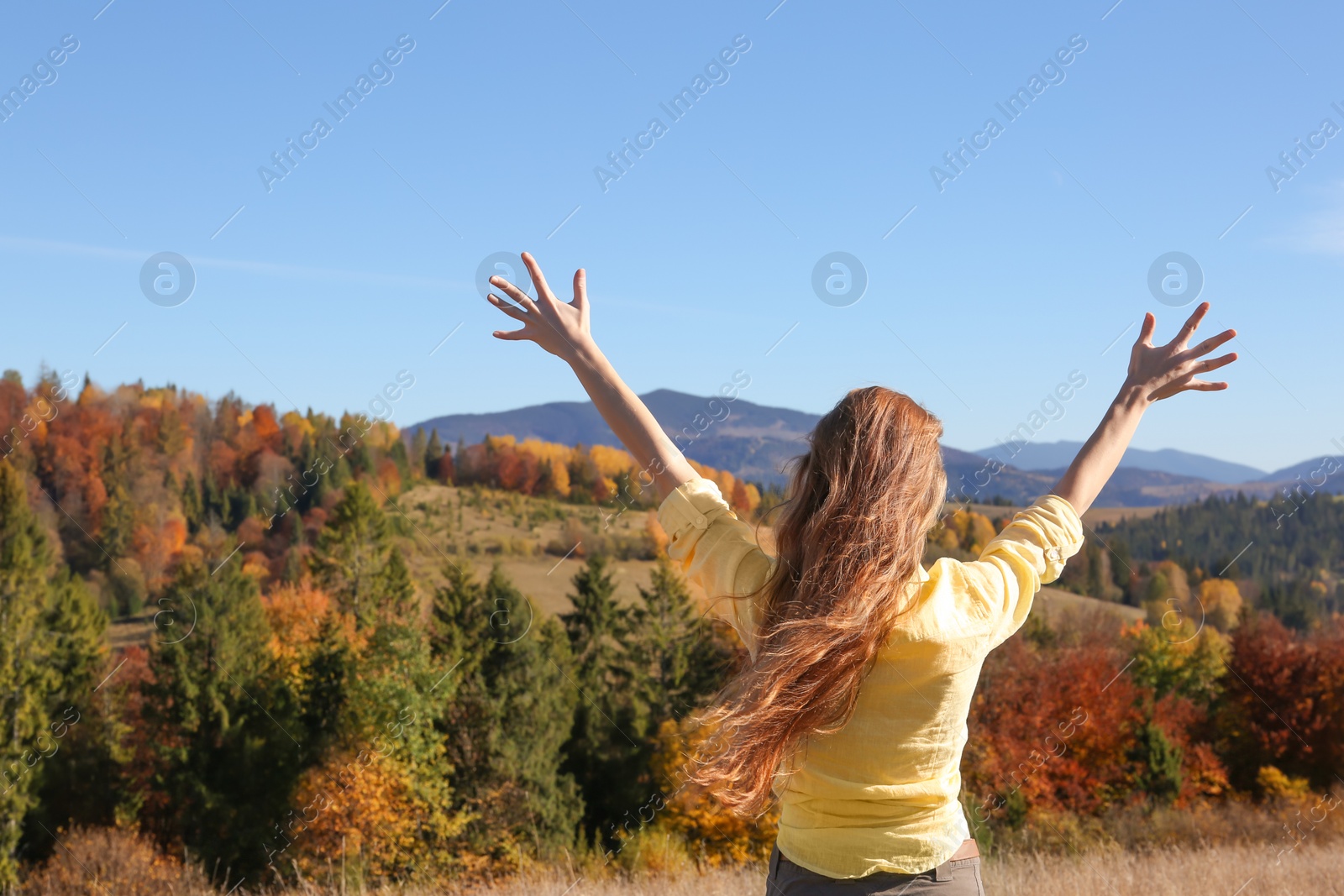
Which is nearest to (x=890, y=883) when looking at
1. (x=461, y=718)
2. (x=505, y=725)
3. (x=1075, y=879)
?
(x=1075, y=879)

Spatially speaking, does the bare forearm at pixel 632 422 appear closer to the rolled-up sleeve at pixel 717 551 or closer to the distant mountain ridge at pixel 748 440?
the rolled-up sleeve at pixel 717 551

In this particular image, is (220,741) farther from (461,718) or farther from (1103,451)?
(1103,451)

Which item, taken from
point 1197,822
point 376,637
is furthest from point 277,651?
point 1197,822

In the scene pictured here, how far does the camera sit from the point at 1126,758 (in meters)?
42.1

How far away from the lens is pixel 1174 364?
2.45 m

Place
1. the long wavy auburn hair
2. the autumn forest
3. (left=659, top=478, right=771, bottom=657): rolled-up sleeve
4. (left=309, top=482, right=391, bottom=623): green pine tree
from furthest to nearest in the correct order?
(left=309, top=482, right=391, bottom=623): green pine tree
the autumn forest
(left=659, top=478, right=771, bottom=657): rolled-up sleeve
the long wavy auburn hair

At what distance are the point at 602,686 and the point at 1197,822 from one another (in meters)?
23.3

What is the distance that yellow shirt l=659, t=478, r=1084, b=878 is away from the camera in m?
1.84

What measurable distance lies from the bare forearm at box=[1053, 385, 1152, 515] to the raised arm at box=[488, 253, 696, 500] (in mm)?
816

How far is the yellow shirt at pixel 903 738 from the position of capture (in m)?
1.84

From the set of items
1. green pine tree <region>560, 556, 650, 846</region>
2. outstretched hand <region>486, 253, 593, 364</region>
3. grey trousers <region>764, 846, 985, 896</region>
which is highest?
outstretched hand <region>486, 253, 593, 364</region>

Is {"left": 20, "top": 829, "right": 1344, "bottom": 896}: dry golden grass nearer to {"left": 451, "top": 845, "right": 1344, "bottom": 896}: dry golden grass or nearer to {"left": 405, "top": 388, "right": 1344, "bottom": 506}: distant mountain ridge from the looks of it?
{"left": 451, "top": 845, "right": 1344, "bottom": 896}: dry golden grass

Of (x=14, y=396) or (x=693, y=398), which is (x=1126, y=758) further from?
(x=693, y=398)

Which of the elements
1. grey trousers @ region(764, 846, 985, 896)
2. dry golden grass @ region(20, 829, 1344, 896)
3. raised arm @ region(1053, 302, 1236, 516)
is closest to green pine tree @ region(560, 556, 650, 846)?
dry golden grass @ region(20, 829, 1344, 896)
